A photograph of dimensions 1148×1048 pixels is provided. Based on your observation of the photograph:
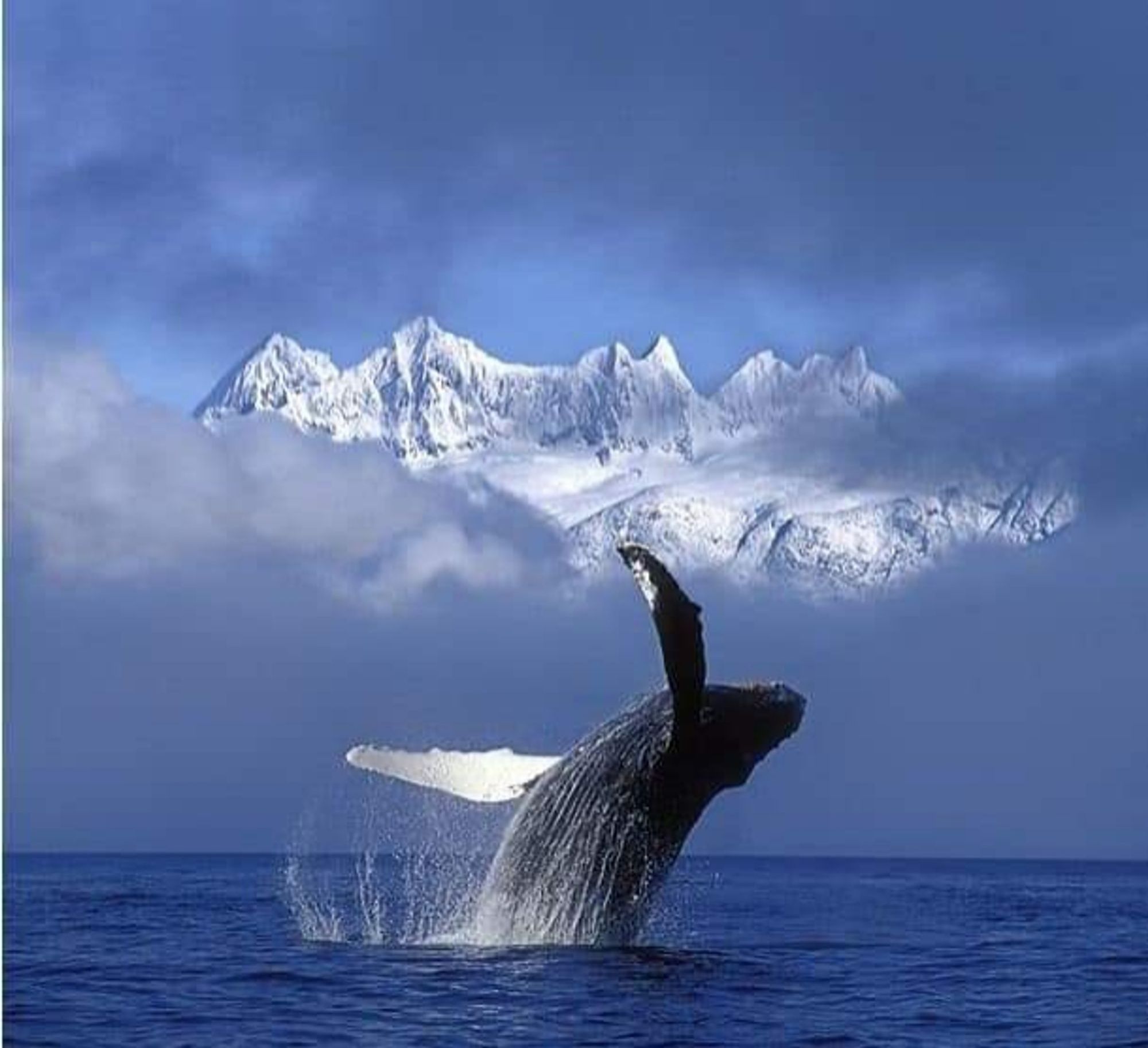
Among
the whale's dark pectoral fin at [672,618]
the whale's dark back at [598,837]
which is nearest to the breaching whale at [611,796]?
the whale's dark back at [598,837]

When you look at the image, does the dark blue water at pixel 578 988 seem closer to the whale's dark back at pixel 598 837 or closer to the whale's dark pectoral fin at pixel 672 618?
the whale's dark back at pixel 598 837

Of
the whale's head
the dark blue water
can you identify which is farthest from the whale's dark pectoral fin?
the dark blue water

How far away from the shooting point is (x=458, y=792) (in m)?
14.1

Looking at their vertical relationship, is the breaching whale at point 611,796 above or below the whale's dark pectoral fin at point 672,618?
below

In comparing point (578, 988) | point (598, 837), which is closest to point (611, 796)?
point (598, 837)

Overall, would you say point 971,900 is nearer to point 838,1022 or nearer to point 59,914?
point 59,914

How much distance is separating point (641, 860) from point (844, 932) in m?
8.10

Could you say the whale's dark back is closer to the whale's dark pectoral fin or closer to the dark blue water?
the dark blue water

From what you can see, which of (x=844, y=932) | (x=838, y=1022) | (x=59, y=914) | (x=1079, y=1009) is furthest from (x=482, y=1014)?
(x=59, y=914)

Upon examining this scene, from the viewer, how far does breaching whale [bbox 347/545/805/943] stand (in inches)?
528

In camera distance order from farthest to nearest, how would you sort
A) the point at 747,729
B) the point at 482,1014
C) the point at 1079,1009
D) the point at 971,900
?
the point at 971,900
the point at 747,729
the point at 1079,1009
the point at 482,1014

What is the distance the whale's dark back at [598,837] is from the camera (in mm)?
13445

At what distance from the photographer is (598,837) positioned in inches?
531

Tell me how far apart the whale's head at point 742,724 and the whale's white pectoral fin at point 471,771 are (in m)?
1.27
